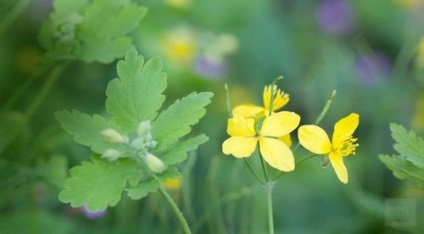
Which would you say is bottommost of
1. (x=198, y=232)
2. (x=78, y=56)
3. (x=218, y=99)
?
(x=218, y=99)

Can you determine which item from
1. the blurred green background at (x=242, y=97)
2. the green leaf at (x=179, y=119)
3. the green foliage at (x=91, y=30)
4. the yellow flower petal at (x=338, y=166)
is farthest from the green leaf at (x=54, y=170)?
the yellow flower petal at (x=338, y=166)

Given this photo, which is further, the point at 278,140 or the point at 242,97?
the point at 242,97

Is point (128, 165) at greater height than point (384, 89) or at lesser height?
greater

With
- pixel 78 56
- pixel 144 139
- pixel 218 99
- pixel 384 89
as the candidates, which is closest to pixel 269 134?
pixel 144 139

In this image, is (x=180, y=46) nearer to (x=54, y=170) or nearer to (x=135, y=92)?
(x=54, y=170)

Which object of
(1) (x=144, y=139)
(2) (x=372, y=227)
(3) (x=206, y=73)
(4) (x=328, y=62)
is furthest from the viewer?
(4) (x=328, y=62)

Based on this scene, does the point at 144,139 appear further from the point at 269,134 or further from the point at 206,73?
the point at 206,73

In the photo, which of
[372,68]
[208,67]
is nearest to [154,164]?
[208,67]
